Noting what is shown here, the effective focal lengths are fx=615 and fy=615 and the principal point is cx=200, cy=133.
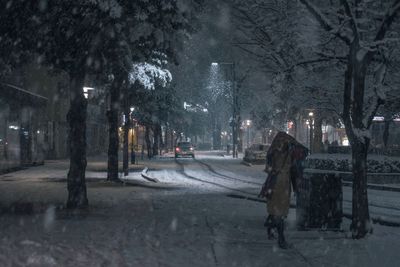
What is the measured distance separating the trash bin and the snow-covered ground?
274 mm

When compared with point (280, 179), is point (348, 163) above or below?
below

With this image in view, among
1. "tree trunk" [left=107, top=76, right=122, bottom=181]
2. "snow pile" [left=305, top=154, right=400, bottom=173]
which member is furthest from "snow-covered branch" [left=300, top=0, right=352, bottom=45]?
Answer: "snow pile" [left=305, top=154, right=400, bottom=173]

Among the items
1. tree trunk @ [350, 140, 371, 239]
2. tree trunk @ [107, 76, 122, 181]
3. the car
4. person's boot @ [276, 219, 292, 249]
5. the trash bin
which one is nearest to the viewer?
person's boot @ [276, 219, 292, 249]

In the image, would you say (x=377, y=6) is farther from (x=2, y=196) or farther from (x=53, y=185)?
(x=53, y=185)

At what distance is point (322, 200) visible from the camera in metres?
11.5

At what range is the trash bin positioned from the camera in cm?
1148

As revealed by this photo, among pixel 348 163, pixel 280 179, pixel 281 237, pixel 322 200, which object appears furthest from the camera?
pixel 348 163

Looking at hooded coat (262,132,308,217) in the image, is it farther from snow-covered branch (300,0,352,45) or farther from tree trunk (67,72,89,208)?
tree trunk (67,72,89,208)

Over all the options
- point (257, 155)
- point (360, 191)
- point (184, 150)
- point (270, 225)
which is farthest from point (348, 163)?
point (184, 150)

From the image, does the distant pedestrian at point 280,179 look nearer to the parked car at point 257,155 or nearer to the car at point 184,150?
the parked car at point 257,155

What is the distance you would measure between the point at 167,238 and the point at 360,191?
3494 millimetres

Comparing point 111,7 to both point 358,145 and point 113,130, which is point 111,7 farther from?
point 113,130

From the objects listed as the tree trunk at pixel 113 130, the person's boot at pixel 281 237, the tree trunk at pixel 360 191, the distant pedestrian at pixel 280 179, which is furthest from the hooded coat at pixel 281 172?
the tree trunk at pixel 113 130

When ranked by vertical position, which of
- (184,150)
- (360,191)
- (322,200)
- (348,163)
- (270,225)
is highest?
(184,150)
